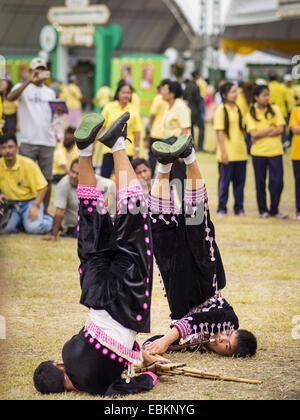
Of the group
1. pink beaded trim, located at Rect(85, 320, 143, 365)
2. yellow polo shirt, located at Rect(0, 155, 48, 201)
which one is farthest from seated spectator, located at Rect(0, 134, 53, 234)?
pink beaded trim, located at Rect(85, 320, 143, 365)

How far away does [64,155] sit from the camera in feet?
31.1

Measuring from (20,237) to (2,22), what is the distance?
1025 inches

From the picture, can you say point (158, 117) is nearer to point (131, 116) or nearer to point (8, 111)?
point (8, 111)

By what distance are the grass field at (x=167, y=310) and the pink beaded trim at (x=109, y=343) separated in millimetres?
213

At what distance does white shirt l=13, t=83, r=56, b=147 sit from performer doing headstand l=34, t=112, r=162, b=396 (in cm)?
468

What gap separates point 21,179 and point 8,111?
3093 millimetres

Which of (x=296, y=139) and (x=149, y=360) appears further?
(x=296, y=139)

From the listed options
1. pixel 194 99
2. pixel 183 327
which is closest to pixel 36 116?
pixel 183 327

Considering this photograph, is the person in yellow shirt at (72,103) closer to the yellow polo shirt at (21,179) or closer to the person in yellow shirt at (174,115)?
the person in yellow shirt at (174,115)

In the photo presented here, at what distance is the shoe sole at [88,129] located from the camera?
11.9ft

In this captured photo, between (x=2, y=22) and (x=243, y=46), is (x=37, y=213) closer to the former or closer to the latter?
(x=243, y=46)

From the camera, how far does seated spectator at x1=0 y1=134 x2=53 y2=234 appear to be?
771 centimetres

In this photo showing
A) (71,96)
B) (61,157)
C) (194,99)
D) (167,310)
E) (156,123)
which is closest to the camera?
(167,310)
